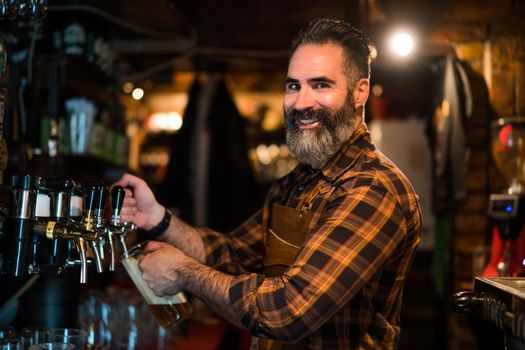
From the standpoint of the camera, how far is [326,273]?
1.67m

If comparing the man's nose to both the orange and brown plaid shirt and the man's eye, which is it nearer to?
the man's eye

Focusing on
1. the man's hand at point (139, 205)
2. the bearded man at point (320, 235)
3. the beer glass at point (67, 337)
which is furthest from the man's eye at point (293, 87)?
the beer glass at point (67, 337)

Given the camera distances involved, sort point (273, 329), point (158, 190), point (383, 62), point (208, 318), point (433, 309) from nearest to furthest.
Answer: point (273, 329), point (208, 318), point (383, 62), point (158, 190), point (433, 309)

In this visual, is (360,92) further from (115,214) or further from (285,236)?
(115,214)

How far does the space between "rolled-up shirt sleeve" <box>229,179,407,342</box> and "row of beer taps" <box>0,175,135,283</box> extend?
1.32 feet

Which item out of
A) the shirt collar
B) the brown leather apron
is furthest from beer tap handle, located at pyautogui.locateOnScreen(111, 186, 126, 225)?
the shirt collar

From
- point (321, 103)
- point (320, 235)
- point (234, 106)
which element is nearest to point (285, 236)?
point (320, 235)

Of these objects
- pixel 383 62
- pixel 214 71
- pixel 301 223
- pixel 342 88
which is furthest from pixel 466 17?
pixel 301 223

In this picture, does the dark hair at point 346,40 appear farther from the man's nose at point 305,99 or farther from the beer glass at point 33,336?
the beer glass at point 33,336

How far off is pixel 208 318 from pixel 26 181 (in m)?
2.16

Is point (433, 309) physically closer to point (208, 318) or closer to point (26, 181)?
point (208, 318)

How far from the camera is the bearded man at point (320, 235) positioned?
5.52ft

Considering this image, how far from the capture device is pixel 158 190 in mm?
4574

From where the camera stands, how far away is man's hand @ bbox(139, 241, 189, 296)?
6.06 ft
